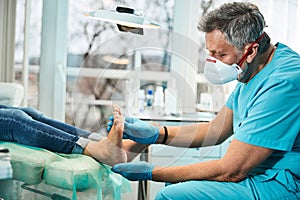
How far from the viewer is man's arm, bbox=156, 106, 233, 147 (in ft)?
5.45

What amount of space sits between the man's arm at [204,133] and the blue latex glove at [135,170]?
225 mm

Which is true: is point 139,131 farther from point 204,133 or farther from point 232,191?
point 232,191

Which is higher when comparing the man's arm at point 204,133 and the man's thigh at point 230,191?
the man's arm at point 204,133

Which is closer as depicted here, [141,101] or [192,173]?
[192,173]

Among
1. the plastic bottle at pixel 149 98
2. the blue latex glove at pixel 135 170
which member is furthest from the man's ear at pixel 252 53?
the plastic bottle at pixel 149 98

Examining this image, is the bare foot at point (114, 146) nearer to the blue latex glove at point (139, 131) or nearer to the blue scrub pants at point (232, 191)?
the blue latex glove at point (139, 131)

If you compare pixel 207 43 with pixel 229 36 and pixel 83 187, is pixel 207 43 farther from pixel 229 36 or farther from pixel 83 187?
pixel 83 187

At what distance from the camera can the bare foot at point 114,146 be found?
1532 mm

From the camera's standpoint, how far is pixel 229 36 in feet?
4.62

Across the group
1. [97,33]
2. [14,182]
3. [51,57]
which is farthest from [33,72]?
[14,182]

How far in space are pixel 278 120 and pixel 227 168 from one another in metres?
0.21

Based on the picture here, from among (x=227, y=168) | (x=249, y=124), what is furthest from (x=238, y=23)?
(x=227, y=168)

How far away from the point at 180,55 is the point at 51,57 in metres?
1.51

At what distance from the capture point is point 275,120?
4.33ft
